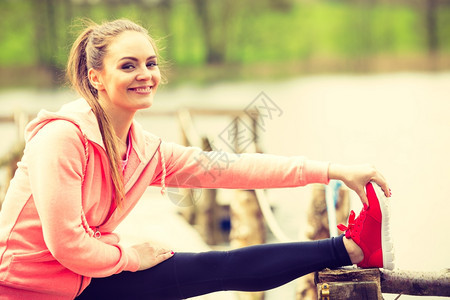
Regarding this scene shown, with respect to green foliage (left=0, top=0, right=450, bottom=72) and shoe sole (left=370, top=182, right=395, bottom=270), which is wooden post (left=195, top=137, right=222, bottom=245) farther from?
green foliage (left=0, top=0, right=450, bottom=72)

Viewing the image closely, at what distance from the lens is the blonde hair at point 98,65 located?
1678 mm

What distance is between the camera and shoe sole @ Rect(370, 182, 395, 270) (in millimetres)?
1689

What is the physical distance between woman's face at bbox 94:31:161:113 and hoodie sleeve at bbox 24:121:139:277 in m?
0.18

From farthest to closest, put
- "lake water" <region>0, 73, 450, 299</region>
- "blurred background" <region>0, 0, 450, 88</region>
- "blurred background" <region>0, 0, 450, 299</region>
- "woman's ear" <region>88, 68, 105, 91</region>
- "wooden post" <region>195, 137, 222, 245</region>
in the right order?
"blurred background" <region>0, 0, 450, 88</region> < "blurred background" <region>0, 0, 450, 299</region> < "lake water" <region>0, 73, 450, 299</region> < "wooden post" <region>195, 137, 222, 245</region> < "woman's ear" <region>88, 68, 105, 91</region>

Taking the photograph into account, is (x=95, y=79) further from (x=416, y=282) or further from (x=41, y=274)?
(x=416, y=282)

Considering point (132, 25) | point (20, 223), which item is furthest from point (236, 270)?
point (132, 25)

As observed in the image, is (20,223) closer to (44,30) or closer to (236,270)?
(236,270)

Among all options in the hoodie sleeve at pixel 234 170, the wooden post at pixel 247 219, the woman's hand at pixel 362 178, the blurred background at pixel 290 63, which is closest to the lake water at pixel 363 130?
the blurred background at pixel 290 63

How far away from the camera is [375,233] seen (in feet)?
5.59

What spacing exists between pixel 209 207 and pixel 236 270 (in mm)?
3985

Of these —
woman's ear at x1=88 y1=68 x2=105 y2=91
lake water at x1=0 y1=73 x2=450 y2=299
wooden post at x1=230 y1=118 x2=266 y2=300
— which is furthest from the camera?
lake water at x1=0 y1=73 x2=450 y2=299

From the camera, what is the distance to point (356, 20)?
25859mm

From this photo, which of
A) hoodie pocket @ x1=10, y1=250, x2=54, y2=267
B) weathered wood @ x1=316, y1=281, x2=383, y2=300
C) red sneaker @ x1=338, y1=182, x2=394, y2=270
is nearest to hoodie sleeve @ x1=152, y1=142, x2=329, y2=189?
red sneaker @ x1=338, y1=182, x2=394, y2=270

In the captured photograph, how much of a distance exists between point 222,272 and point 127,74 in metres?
0.52
